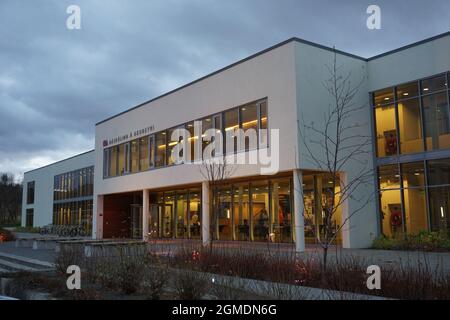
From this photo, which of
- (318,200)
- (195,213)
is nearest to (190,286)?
(318,200)

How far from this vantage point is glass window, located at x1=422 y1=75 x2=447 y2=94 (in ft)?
66.5

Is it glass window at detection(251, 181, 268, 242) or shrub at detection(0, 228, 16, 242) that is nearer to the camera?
glass window at detection(251, 181, 268, 242)

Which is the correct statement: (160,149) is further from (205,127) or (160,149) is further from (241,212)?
(241,212)

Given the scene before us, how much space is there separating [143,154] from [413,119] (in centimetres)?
1715

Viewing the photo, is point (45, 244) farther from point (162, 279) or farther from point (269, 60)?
point (162, 279)

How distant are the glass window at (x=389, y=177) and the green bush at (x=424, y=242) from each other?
8.37ft

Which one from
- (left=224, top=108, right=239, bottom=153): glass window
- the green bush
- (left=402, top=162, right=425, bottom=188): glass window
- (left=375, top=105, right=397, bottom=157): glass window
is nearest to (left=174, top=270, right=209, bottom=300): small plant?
the green bush

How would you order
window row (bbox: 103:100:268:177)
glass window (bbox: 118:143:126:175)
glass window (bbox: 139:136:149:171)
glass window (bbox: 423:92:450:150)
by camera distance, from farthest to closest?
glass window (bbox: 118:143:126:175) → glass window (bbox: 139:136:149:171) → window row (bbox: 103:100:268:177) → glass window (bbox: 423:92:450:150)

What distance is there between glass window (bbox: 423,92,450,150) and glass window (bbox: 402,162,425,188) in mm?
977

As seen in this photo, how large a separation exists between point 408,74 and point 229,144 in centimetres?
891

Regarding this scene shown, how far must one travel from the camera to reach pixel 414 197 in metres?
21.0

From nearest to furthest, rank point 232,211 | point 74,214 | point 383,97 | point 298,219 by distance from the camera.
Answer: point 298,219
point 383,97
point 232,211
point 74,214

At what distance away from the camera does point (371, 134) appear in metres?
22.5

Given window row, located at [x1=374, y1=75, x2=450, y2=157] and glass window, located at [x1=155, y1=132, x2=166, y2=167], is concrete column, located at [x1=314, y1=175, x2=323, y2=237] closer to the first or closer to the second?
window row, located at [x1=374, y1=75, x2=450, y2=157]
